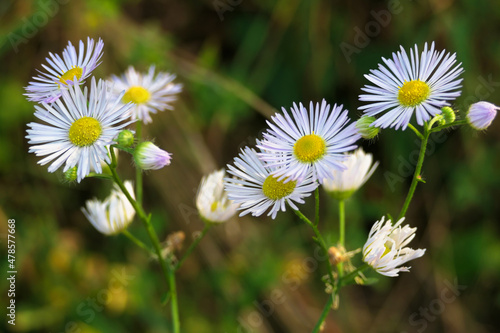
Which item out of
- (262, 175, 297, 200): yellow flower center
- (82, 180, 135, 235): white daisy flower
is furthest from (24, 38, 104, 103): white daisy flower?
(262, 175, 297, 200): yellow flower center

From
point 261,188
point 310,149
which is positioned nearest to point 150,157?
point 261,188

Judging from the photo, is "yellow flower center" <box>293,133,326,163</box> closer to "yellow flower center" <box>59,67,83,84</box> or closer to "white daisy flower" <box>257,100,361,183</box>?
"white daisy flower" <box>257,100,361,183</box>

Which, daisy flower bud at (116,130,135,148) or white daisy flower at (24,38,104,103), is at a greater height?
white daisy flower at (24,38,104,103)

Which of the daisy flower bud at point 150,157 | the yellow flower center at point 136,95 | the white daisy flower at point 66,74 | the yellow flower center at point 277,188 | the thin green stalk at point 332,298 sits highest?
the yellow flower center at point 136,95

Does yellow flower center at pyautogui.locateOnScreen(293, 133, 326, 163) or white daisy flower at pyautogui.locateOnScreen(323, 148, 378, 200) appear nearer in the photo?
yellow flower center at pyautogui.locateOnScreen(293, 133, 326, 163)

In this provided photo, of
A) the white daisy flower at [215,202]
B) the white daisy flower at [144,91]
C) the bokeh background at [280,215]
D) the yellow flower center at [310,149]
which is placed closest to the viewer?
the yellow flower center at [310,149]

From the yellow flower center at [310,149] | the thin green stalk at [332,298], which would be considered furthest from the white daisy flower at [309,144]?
the thin green stalk at [332,298]

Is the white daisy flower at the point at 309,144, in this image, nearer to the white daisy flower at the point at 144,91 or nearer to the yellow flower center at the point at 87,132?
the yellow flower center at the point at 87,132

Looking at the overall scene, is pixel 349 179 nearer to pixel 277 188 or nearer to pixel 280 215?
pixel 277 188
